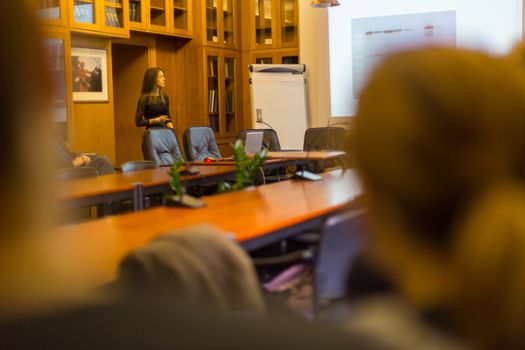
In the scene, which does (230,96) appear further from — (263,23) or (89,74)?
(89,74)

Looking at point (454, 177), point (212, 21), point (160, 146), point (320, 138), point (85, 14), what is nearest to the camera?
point (454, 177)

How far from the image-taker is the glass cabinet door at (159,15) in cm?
859

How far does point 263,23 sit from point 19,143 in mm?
9812

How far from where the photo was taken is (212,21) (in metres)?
9.45

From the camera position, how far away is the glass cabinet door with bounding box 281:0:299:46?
31.8ft

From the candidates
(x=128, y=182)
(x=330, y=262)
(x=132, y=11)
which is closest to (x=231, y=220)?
(x=330, y=262)

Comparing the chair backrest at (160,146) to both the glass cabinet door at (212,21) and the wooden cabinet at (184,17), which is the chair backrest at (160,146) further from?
the glass cabinet door at (212,21)

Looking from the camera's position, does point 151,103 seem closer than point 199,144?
No

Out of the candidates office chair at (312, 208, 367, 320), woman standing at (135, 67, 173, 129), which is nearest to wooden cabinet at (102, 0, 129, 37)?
woman standing at (135, 67, 173, 129)

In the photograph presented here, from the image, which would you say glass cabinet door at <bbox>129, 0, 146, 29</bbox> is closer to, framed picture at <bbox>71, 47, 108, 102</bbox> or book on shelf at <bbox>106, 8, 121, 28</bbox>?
book on shelf at <bbox>106, 8, 121, 28</bbox>

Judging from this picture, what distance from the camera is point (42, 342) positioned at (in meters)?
0.29

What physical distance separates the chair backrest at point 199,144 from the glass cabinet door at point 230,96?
285cm

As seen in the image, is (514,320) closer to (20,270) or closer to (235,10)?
(20,270)

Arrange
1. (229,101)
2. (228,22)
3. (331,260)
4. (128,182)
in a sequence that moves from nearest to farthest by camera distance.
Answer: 1. (331,260)
2. (128,182)
3. (228,22)
4. (229,101)
